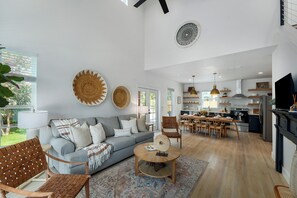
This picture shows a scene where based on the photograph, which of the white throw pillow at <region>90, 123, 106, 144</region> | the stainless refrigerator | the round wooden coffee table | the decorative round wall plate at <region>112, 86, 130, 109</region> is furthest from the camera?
the stainless refrigerator

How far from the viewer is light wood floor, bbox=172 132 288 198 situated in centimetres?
203

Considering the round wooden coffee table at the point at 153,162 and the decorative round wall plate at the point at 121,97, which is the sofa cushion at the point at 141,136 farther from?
the decorative round wall plate at the point at 121,97

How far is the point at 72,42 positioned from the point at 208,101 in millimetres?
7393

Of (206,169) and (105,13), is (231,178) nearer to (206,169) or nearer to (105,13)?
(206,169)

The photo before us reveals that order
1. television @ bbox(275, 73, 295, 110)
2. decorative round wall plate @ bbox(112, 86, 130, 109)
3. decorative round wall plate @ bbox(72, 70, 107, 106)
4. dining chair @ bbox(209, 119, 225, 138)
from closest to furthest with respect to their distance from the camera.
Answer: television @ bbox(275, 73, 295, 110), decorative round wall plate @ bbox(72, 70, 107, 106), decorative round wall plate @ bbox(112, 86, 130, 109), dining chair @ bbox(209, 119, 225, 138)

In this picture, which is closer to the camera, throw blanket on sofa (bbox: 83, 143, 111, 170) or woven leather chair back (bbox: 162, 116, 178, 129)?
throw blanket on sofa (bbox: 83, 143, 111, 170)

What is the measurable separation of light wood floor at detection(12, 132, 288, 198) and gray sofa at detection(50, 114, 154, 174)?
0.57m

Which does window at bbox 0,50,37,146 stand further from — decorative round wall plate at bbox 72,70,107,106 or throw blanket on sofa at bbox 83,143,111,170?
throw blanket on sofa at bbox 83,143,111,170

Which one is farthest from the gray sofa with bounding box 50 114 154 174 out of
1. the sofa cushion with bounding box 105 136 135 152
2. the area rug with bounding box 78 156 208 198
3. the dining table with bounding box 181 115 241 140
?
the dining table with bounding box 181 115 241 140

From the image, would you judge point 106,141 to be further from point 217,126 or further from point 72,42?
point 217,126

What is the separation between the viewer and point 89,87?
11.6 ft

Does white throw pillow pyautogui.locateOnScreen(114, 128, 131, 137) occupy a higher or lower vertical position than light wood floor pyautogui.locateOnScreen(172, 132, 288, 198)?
higher

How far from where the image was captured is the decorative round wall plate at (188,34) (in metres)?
3.96

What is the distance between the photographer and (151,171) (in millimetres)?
2277
